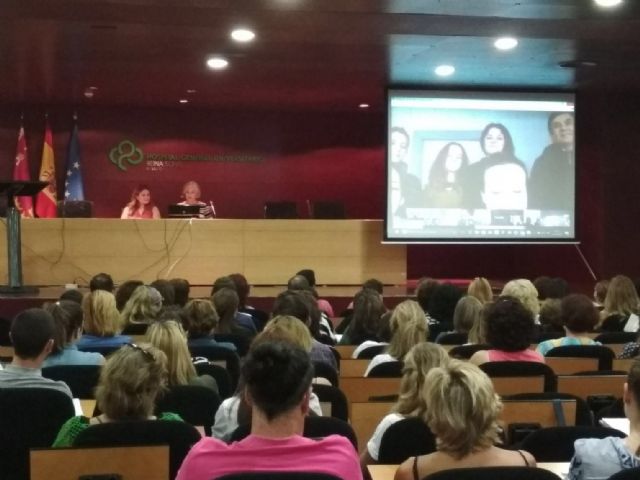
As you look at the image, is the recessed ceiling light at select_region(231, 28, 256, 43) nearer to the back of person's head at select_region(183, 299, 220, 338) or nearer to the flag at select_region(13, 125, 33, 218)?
the back of person's head at select_region(183, 299, 220, 338)

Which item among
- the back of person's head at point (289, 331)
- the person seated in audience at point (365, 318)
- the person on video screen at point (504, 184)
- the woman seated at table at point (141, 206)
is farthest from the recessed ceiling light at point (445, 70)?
the back of person's head at point (289, 331)

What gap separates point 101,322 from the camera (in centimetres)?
531

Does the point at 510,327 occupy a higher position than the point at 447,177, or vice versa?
the point at 447,177

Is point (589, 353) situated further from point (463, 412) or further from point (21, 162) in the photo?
point (21, 162)

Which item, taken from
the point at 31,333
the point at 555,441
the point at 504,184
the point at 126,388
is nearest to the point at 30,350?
the point at 31,333

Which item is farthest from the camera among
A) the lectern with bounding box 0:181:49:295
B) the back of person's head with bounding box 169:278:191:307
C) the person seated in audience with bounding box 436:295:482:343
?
the lectern with bounding box 0:181:49:295

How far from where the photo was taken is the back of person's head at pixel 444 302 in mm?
6738

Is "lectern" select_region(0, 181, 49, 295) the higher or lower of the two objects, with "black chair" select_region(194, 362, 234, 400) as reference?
higher

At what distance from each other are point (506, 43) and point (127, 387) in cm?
659

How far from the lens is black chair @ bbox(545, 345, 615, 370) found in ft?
15.9

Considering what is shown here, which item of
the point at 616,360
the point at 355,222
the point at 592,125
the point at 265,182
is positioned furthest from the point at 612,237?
the point at 616,360

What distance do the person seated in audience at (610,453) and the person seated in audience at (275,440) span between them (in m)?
0.68

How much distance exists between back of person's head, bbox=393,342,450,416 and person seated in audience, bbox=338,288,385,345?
8.79 feet

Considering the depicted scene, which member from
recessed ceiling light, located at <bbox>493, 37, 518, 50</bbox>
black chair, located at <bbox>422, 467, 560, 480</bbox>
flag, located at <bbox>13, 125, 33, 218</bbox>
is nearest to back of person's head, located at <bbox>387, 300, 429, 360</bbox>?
black chair, located at <bbox>422, 467, 560, 480</bbox>
